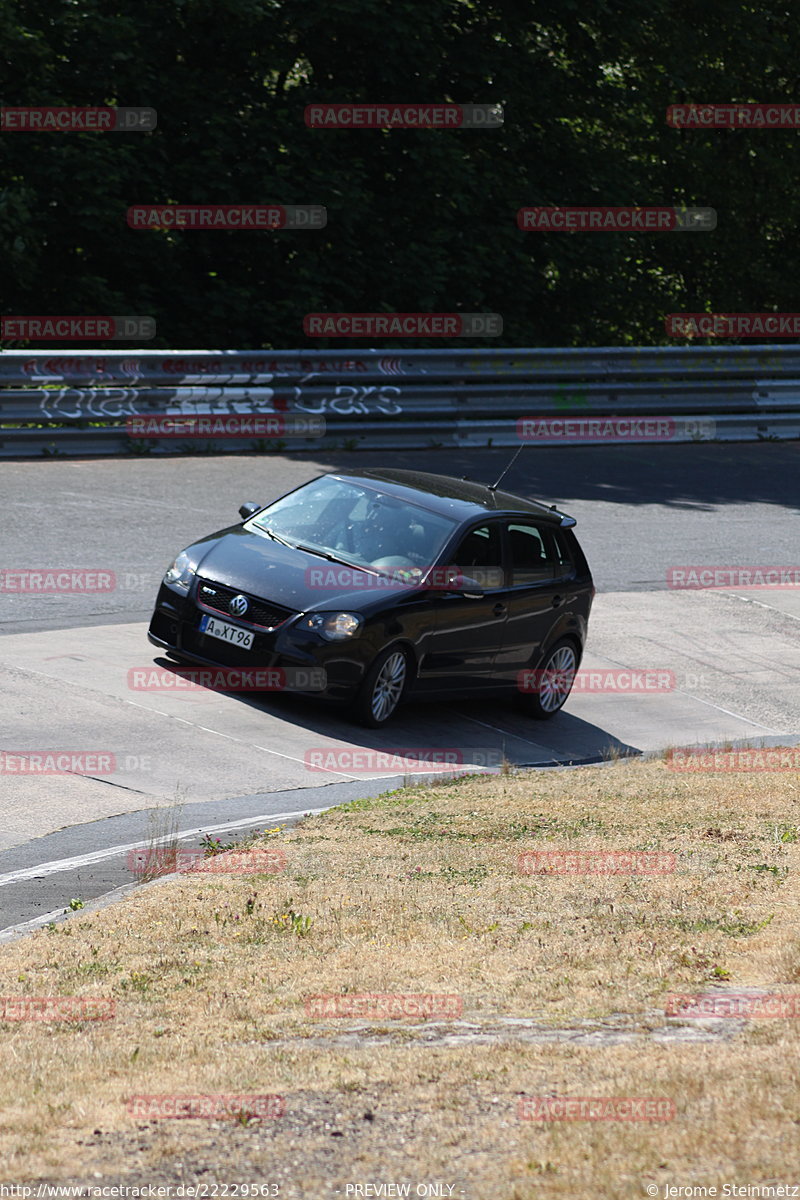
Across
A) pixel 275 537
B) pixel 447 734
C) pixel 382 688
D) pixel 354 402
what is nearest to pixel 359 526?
pixel 275 537

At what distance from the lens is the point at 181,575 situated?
12.2 metres

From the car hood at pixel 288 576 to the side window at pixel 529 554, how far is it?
131 cm

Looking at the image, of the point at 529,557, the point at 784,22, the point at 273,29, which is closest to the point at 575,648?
the point at 529,557

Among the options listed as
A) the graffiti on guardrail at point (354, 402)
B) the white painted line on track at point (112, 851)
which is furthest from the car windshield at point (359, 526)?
the graffiti on guardrail at point (354, 402)

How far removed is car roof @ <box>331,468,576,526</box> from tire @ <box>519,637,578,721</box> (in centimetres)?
111

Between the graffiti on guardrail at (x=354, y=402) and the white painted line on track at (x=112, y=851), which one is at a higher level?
the graffiti on guardrail at (x=354, y=402)

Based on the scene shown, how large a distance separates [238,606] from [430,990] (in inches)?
243

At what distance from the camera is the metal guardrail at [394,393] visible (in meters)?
18.3

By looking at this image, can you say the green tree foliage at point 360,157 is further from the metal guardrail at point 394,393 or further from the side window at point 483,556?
the side window at point 483,556

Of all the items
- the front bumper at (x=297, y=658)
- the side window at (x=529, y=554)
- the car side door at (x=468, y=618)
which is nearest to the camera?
the front bumper at (x=297, y=658)

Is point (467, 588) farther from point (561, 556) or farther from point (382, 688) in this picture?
point (561, 556)

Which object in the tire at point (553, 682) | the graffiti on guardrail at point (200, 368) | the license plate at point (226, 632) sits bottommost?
the tire at point (553, 682)

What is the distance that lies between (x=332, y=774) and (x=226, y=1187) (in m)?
6.51

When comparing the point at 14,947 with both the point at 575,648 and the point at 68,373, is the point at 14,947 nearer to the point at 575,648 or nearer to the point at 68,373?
the point at 575,648
